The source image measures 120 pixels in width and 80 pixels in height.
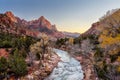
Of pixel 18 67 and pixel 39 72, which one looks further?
pixel 39 72

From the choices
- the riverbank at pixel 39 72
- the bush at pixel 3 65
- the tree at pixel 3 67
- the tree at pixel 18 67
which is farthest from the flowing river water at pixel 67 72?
the bush at pixel 3 65

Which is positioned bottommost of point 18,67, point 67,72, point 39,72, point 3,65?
point 67,72

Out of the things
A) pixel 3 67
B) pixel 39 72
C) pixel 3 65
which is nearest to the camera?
pixel 3 67

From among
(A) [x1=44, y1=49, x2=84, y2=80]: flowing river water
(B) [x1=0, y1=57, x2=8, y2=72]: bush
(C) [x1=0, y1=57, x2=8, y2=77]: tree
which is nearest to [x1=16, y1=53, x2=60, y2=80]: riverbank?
(A) [x1=44, y1=49, x2=84, y2=80]: flowing river water

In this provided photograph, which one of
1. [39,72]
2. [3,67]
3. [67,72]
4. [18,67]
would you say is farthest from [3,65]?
[67,72]

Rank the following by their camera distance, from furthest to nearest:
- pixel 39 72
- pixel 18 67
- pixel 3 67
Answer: pixel 39 72, pixel 3 67, pixel 18 67

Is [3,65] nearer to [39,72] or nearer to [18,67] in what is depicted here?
[18,67]

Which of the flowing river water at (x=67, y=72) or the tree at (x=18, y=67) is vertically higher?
the tree at (x=18, y=67)

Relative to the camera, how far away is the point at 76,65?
202 feet

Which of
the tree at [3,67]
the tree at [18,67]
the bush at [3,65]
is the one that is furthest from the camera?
the tree at [18,67]

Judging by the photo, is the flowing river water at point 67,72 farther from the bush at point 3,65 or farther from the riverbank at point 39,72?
the bush at point 3,65

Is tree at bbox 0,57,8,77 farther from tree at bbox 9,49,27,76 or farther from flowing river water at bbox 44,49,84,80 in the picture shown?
flowing river water at bbox 44,49,84,80

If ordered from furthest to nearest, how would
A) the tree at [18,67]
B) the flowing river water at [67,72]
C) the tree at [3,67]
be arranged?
the flowing river water at [67,72]
the tree at [18,67]
the tree at [3,67]

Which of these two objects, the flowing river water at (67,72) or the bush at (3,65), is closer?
the bush at (3,65)
